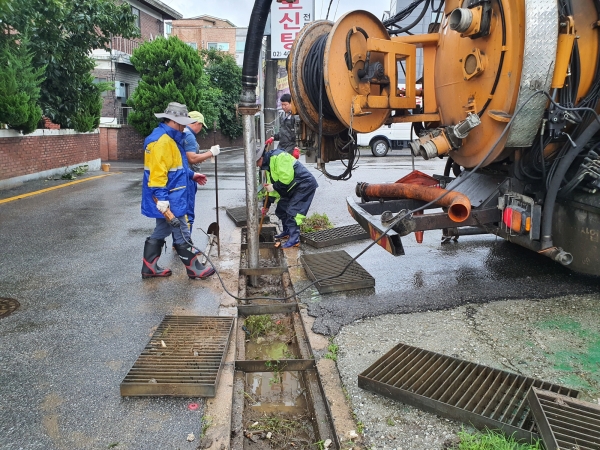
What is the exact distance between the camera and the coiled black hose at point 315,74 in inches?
184

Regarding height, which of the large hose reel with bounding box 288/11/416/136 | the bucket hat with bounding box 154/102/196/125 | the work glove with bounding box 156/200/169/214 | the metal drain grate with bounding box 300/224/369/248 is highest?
the large hose reel with bounding box 288/11/416/136

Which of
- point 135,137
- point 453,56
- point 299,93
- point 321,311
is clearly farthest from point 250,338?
point 135,137

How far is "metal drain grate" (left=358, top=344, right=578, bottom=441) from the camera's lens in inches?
111

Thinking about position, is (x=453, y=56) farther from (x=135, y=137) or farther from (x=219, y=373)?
(x=135, y=137)

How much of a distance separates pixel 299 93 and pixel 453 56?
1423mm

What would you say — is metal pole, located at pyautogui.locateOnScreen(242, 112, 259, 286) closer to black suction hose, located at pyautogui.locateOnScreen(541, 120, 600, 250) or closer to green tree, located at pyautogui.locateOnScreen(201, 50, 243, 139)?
black suction hose, located at pyautogui.locateOnScreen(541, 120, 600, 250)

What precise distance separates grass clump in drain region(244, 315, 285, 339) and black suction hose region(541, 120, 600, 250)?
2314 millimetres

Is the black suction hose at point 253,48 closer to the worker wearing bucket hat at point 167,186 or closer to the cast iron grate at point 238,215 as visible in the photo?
the worker wearing bucket hat at point 167,186

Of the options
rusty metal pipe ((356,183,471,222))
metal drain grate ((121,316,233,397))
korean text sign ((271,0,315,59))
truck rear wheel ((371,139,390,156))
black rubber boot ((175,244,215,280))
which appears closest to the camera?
metal drain grate ((121,316,233,397))

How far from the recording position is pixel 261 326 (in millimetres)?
4598

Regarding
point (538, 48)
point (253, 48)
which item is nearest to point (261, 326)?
point (253, 48)

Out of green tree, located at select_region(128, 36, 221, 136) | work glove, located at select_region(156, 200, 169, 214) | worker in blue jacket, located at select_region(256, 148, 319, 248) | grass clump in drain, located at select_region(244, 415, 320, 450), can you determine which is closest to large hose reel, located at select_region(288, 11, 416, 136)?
work glove, located at select_region(156, 200, 169, 214)

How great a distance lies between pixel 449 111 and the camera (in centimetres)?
456

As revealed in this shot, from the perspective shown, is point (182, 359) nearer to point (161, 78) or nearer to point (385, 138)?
point (161, 78)
